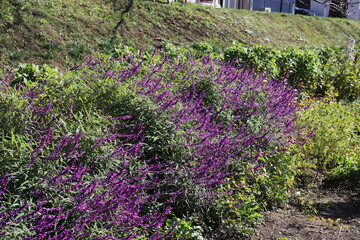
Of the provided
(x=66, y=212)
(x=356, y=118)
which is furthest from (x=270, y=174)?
(x=356, y=118)

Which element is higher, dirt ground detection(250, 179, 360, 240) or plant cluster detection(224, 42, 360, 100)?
plant cluster detection(224, 42, 360, 100)

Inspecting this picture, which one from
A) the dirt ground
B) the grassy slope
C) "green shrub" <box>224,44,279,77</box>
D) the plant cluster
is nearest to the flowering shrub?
the dirt ground

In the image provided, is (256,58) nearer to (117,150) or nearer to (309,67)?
(309,67)

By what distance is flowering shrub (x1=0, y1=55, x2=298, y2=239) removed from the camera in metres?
3.26

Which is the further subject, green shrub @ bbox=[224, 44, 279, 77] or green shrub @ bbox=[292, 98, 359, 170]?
green shrub @ bbox=[224, 44, 279, 77]

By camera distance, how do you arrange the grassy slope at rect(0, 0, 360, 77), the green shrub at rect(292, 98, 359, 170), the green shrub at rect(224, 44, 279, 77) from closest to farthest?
the green shrub at rect(292, 98, 359, 170) → the green shrub at rect(224, 44, 279, 77) → the grassy slope at rect(0, 0, 360, 77)

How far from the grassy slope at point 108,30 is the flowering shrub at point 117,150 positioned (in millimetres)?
3314

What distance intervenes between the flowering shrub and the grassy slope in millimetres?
3314

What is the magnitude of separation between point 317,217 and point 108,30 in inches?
290

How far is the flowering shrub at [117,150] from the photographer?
128 inches

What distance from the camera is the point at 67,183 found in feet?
11.5

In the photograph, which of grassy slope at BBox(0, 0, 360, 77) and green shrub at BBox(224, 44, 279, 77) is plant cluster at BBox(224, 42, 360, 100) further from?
grassy slope at BBox(0, 0, 360, 77)

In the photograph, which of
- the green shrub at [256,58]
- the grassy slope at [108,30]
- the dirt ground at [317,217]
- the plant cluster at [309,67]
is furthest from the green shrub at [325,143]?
the grassy slope at [108,30]

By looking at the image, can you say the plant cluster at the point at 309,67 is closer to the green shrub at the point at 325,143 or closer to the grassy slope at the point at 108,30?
the green shrub at the point at 325,143
